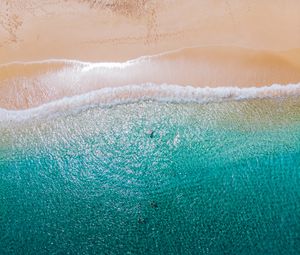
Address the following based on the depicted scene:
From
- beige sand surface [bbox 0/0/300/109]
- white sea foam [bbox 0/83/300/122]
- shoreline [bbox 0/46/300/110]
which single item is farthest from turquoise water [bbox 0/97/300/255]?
beige sand surface [bbox 0/0/300/109]

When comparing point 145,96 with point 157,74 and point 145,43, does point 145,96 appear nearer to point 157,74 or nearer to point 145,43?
point 157,74

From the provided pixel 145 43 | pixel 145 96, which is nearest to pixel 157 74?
pixel 145 96

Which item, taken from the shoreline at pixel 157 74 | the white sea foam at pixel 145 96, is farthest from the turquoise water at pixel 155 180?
the shoreline at pixel 157 74

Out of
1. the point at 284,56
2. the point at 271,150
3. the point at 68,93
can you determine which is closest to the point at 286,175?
the point at 271,150

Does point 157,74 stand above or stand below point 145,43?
below

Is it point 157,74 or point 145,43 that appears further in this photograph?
point 145,43

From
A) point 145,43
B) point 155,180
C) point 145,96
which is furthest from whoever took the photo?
Result: point 145,43
